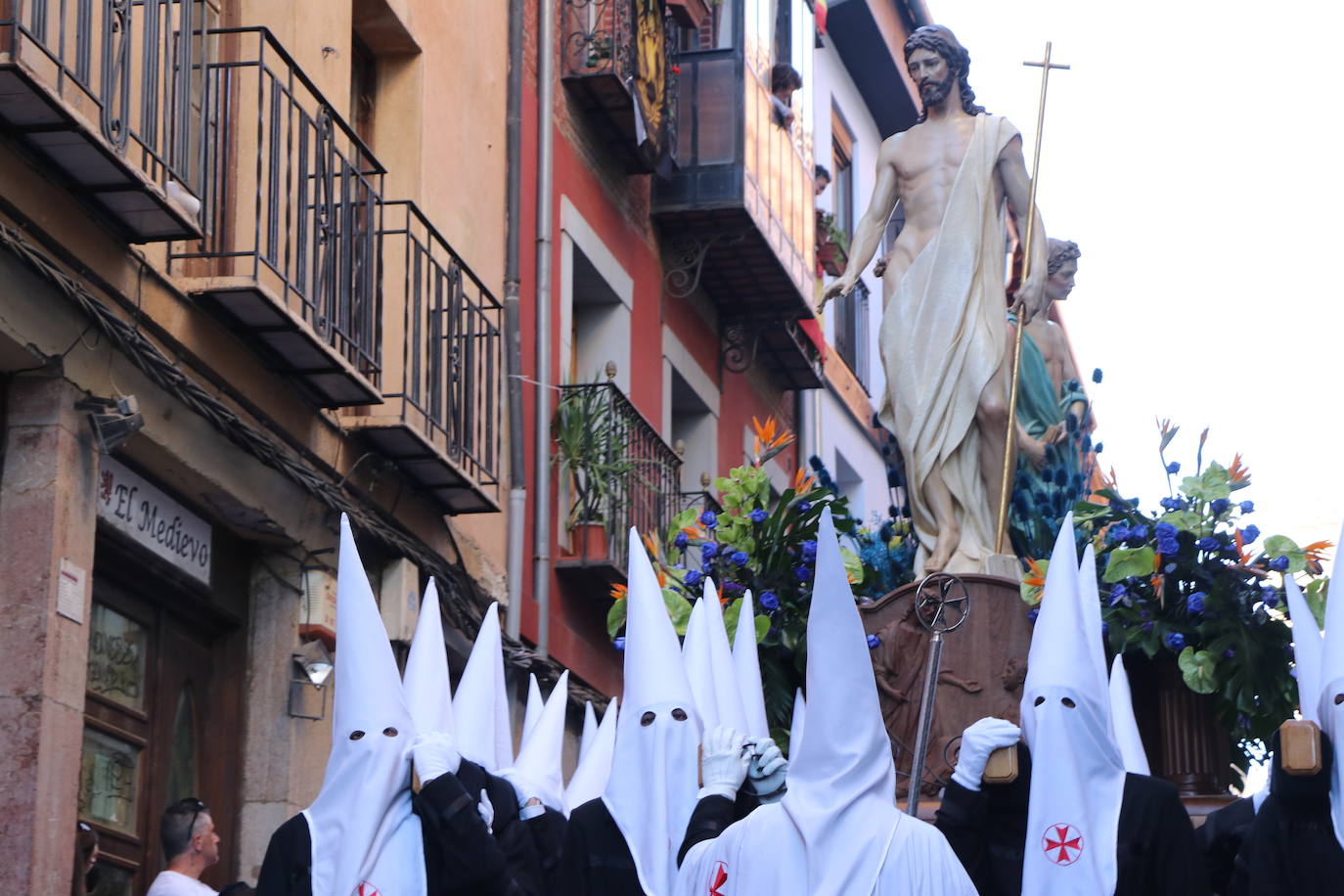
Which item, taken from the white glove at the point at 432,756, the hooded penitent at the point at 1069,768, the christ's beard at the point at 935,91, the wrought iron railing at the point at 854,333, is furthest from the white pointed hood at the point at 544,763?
the wrought iron railing at the point at 854,333

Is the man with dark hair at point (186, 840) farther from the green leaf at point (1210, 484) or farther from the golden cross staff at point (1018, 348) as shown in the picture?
the green leaf at point (1210, 484)

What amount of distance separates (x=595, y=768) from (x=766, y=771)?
1.56 m

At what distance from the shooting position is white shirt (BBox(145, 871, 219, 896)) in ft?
26.9

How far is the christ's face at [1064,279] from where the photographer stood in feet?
36.1

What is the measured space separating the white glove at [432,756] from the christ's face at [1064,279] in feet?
15.7

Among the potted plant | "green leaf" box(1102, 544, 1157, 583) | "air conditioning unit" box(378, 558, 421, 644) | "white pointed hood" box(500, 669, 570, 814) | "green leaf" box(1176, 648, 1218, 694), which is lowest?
"white pointed hood" box(500, 669, 570, 814)

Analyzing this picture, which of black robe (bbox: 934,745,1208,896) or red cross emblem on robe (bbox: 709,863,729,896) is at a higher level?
black robe (bbox: 934,745,1208,896)

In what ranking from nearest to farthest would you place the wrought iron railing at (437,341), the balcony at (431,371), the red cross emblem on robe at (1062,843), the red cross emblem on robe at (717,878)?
the red cross emblem on robe at (717,878) → the red cross emblem on robe at (1062,843) → the balcony at (431,371) → the wrought iron railing at (437,341)

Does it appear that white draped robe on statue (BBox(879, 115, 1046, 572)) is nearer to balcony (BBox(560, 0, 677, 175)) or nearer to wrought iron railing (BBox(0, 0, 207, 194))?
wrought iron railing (BBox(0, 0, 207, 194))

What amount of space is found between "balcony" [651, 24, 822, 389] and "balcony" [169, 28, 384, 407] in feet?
17.8

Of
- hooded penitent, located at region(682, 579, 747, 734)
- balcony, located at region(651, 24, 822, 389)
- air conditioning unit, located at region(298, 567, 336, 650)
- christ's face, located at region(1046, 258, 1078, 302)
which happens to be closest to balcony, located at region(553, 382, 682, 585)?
balcony, located at region(651, 24, 822, 389)

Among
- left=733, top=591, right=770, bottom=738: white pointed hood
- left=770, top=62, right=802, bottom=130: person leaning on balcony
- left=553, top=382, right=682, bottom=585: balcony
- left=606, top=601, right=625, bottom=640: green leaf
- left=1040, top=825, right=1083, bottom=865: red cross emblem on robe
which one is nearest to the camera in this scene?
left=1040, top=825, right=1083, bottom=865: red cross emblem on robe

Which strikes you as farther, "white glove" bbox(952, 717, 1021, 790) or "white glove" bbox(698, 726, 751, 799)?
"white glove" bbox(698, 726, 751, 799)

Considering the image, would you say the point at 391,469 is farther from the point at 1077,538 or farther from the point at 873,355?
the point at 873,355
